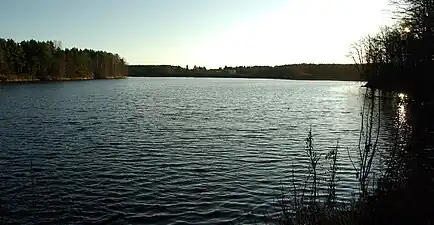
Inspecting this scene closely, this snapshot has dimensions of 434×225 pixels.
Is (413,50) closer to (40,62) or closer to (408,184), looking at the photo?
(408,184)

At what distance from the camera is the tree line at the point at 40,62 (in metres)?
116

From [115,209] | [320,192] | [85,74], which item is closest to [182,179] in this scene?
[115,209]

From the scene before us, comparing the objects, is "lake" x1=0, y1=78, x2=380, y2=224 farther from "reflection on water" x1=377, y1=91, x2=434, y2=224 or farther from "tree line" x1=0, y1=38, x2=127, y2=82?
"tree line" x1=0, y1=38, x2=127, y2=82

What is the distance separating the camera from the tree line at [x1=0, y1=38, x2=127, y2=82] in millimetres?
116250

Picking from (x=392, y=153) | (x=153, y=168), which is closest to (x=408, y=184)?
(x=392, y=153)

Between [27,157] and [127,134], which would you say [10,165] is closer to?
[27,157]

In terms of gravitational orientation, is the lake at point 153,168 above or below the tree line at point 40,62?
below

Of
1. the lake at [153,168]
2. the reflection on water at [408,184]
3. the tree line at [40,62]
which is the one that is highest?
the tree line at [40,62]

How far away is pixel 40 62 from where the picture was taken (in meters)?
130

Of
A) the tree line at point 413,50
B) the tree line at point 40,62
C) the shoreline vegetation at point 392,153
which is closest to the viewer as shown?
the shoreline vegetation at point 392,153

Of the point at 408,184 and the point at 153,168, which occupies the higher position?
the point at 408,184

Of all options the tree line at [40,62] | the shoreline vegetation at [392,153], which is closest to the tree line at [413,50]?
the shoreline vegetation at [392,153]

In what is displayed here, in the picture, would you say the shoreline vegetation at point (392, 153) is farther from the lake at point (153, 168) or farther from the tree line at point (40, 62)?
the tree line at point (40, 62)

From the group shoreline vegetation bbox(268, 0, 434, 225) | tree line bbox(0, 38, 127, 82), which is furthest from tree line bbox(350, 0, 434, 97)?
tree line bbox(0, 38, 127, 82)
